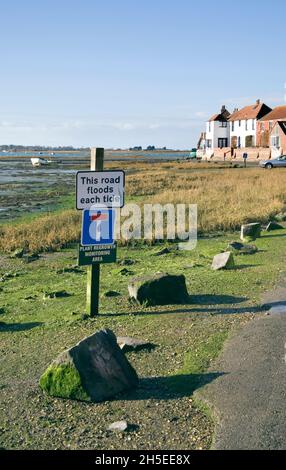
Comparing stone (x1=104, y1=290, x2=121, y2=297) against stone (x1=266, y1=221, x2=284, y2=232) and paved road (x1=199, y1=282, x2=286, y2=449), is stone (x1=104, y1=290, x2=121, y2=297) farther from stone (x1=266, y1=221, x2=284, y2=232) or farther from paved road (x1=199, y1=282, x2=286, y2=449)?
stone (x1=266, y1=221, x2=284, y2=232)

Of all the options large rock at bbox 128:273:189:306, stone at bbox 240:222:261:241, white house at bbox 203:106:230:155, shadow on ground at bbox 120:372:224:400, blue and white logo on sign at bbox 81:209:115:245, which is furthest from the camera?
white house at bbox 203:106:230:155

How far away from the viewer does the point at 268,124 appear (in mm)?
81625

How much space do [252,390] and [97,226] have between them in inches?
154

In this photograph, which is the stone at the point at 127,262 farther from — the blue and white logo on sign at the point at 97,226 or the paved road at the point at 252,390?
the paved road at the point at 252,390

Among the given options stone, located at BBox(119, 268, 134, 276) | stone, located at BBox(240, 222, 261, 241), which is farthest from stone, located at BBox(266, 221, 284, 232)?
stone, located at BBox(119, 268, 134, 276)

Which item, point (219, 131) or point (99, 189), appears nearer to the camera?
point (99, 189)

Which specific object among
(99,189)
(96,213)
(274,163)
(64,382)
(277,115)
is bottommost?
(64,382)

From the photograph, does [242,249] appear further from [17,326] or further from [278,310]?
[17,326]

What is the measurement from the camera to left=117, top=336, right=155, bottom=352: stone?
24.7 feet

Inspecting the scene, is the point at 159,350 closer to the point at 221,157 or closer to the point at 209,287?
the point at 209,287

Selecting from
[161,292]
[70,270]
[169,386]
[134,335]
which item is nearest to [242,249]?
[70,270]

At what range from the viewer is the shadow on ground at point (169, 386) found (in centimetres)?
619

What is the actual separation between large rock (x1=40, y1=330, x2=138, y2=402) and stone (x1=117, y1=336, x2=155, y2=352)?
108cm
